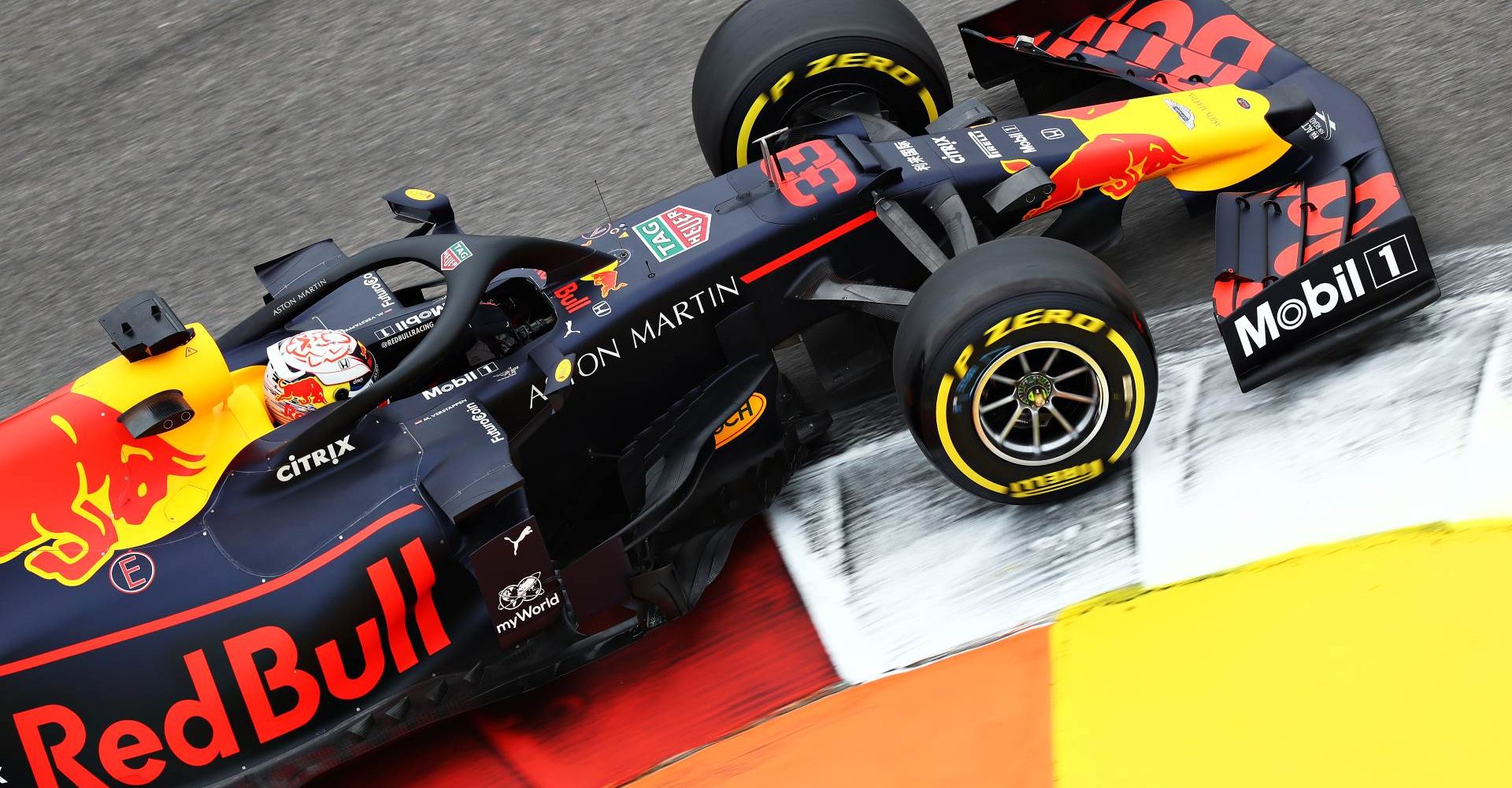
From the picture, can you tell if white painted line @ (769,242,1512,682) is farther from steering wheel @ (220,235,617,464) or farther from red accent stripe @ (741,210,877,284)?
steering wheel @ (220,235,617,464)

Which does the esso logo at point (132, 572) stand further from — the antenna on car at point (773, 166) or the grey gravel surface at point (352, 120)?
the grey gravel surface at point (352, 120)

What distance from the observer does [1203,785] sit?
3.65 meters

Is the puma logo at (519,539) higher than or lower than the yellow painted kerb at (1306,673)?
higher

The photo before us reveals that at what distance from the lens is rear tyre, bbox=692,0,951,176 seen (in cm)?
536

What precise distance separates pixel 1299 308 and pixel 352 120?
18.0ft

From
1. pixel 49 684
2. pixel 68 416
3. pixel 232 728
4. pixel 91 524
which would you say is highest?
pixel 68 416

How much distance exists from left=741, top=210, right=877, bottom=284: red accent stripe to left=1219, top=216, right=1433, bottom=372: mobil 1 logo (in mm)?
1241

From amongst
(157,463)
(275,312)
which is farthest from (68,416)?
(275,312)

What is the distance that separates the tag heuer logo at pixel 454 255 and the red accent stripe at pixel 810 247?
93 centimetres

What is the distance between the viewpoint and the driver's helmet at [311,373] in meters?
4.26

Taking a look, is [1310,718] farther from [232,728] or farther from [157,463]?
[157,463]

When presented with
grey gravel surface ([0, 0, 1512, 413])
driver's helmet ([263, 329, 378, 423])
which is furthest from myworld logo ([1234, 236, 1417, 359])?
driver's helmet ([263, 329, 378, 423])

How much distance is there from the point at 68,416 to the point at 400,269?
2.75 meters

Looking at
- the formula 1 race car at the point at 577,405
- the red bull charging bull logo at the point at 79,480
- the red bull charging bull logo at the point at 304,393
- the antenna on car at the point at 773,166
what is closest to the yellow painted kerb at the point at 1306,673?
the formula 1 race car at the point at 577,405
